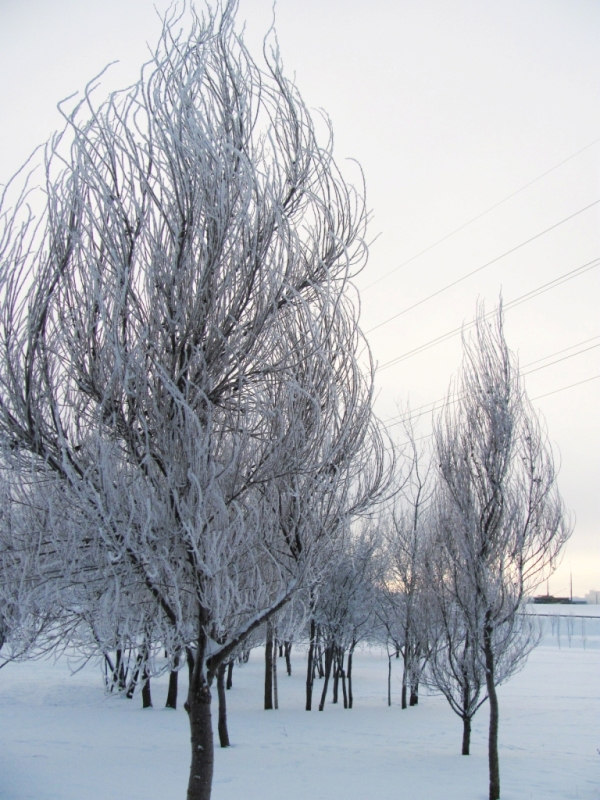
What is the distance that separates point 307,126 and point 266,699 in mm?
19184

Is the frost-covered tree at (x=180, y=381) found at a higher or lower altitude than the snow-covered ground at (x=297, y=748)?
higher

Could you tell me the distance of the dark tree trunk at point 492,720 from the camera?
9047mm

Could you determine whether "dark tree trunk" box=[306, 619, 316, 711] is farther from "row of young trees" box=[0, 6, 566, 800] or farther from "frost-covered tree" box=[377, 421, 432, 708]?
"row of young trees" box=[0, 6, 566, 800]

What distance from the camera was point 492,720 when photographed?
945 cm

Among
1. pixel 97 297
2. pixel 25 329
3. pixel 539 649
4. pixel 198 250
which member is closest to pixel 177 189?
pixel 198 250

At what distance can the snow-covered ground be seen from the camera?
31.9 feet

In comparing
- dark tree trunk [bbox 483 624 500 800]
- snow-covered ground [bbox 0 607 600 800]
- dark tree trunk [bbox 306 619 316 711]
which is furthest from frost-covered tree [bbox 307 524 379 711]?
dark tree trunk [bbox 483 624 500 800]

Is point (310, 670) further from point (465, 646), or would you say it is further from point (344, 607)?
point (465, 646)

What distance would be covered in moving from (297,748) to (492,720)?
232 inches

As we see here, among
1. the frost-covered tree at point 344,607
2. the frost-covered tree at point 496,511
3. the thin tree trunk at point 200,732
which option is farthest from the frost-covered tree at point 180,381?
the frost-covered tree at point 344,607

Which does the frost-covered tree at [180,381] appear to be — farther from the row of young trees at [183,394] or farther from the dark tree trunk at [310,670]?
the dark tree trunk at [310,670]

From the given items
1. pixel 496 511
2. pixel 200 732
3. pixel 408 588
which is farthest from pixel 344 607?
pixel 200 732

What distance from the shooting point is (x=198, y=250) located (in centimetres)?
428

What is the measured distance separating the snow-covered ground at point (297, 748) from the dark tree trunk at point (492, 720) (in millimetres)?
520
